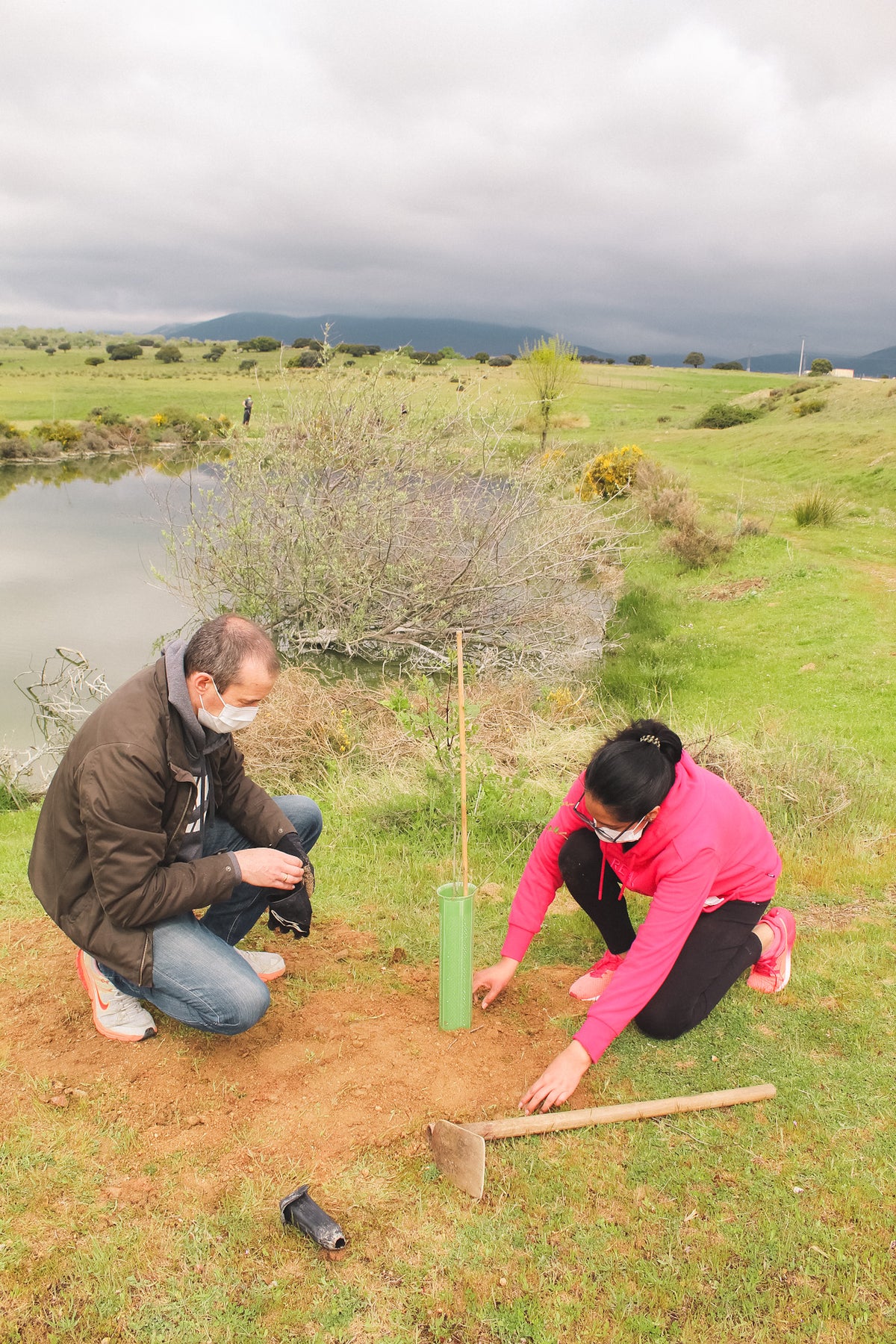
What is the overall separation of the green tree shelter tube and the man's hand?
52cm

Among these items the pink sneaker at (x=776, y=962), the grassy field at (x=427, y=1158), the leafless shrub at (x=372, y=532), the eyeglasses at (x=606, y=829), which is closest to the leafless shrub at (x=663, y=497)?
the leafless shrub at (x=372, y=532)

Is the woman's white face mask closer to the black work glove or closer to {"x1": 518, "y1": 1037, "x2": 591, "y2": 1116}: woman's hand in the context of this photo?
{"x1": 518, "y1": 1037, "x2": 591, "y2": 1116}: woman's hand

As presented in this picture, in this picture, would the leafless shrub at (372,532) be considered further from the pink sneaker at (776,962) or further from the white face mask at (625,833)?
the white face mask at (625,833)

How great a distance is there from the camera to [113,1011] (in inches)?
115

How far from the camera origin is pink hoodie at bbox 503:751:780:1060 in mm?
2588

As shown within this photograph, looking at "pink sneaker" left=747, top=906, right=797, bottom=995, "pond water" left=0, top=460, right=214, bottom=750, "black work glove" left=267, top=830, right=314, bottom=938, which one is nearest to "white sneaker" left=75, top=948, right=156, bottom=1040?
"black work glove" left=267, top=830, right=314, bottom=938

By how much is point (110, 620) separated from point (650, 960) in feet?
43.8

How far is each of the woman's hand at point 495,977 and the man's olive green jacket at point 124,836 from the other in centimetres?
102

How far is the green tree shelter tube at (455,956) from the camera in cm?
271

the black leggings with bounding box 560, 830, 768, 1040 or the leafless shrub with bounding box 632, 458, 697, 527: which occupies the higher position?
the leafless shrub with bounding box 632, 458, 697, 527

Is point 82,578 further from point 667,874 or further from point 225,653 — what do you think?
point 667,874

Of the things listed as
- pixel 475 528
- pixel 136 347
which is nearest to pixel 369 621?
pixel 475 528

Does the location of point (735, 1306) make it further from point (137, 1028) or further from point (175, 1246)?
point (137, 1028)

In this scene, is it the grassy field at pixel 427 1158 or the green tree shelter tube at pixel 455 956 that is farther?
the green tree shelter tube at pixel 455 956
